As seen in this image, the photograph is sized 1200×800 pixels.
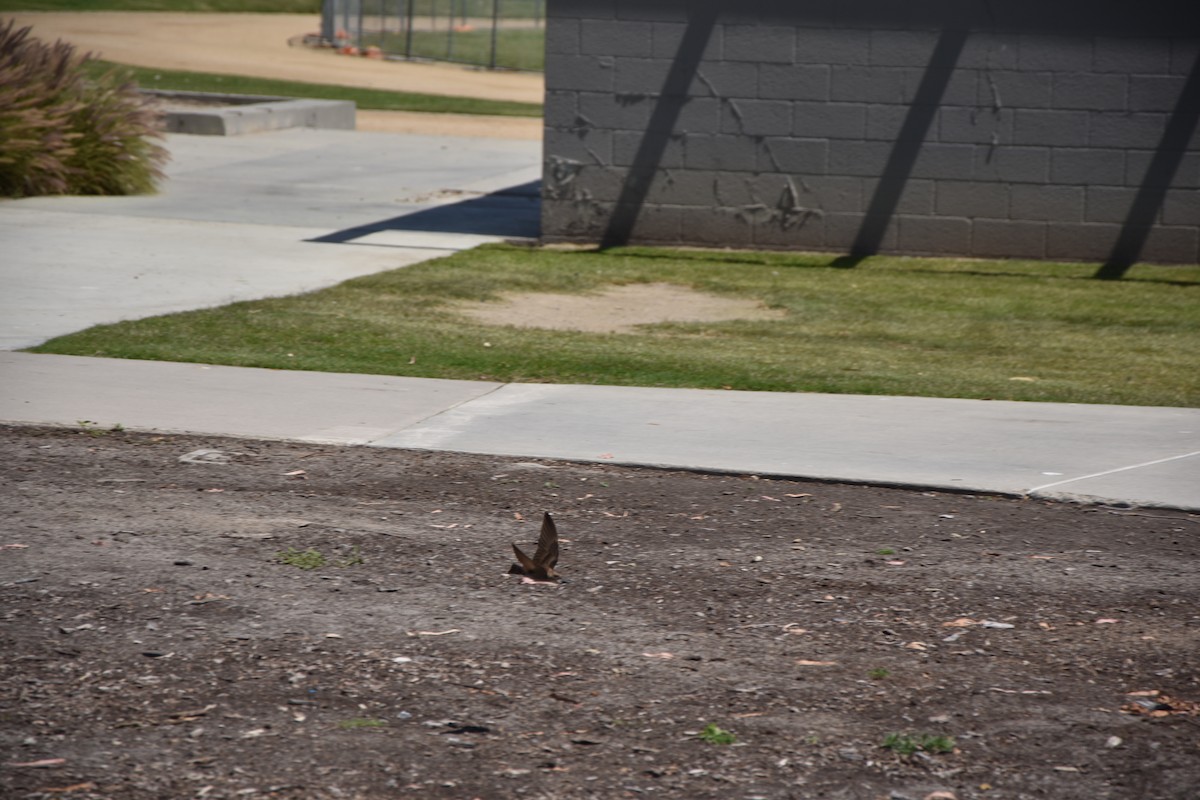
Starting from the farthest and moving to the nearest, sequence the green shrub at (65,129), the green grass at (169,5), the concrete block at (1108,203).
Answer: the green grass at (169,5) < the green shrub at (65,129) < the concrete block at (1108,203)

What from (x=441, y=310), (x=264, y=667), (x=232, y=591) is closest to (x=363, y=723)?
(x=264, y=667)

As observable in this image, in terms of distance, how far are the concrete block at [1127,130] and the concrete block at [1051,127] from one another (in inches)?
4.1

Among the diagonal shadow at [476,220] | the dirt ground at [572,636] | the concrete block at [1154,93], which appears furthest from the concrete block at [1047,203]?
the dirt ground at [572,636]

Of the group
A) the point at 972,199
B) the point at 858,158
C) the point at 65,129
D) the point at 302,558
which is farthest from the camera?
the point at 65,129

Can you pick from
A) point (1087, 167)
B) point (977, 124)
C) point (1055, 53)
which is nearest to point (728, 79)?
point (977, 124)

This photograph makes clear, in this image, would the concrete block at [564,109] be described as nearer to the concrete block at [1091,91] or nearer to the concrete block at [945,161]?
the concrete block at [945,161]

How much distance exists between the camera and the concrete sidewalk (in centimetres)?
693

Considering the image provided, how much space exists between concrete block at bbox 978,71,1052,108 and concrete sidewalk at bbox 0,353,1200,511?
5874mm

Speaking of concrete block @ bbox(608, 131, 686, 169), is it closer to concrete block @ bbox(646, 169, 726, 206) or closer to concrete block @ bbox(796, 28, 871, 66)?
concrete block @ bbox(646, 169, 726, 206)

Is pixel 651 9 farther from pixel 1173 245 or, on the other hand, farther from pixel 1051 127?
pixel 1173 245

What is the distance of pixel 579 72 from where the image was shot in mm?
14125

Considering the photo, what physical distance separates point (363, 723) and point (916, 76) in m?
10.7

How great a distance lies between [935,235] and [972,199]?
0.47 metres

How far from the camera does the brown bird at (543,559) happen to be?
5.32m
